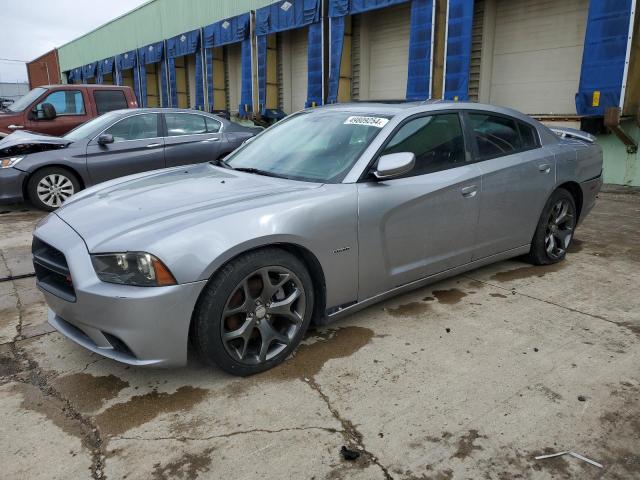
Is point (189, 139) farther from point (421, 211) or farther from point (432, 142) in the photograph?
point (421, 211)

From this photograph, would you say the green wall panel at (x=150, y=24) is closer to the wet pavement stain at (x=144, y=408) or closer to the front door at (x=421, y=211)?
the front door at (x=421, y=211)

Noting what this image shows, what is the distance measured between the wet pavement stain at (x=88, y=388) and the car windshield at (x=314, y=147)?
62.8 inches

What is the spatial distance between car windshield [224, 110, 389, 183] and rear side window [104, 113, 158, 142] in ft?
13.1

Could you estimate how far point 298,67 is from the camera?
656 inches

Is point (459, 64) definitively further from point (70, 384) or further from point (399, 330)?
point (70, 384)

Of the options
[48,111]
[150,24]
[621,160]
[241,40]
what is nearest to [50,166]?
[48,111]

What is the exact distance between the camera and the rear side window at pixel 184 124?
25.1 feet

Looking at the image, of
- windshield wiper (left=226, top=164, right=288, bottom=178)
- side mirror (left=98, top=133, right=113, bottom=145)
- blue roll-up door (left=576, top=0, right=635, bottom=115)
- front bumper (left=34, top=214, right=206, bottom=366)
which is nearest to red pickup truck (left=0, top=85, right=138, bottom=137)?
side mirror (left=98, top=133, right=113, bottom=145)

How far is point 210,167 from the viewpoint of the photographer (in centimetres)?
382

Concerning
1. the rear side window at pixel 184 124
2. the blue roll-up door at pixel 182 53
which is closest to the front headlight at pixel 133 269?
the rear side window at pixel 184 124

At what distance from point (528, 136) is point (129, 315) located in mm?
3499

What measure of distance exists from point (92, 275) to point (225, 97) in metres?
19.0

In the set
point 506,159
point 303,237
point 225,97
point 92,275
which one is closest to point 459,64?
point 506,159

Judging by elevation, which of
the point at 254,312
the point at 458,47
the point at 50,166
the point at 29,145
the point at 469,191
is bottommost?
the point at 254,312
